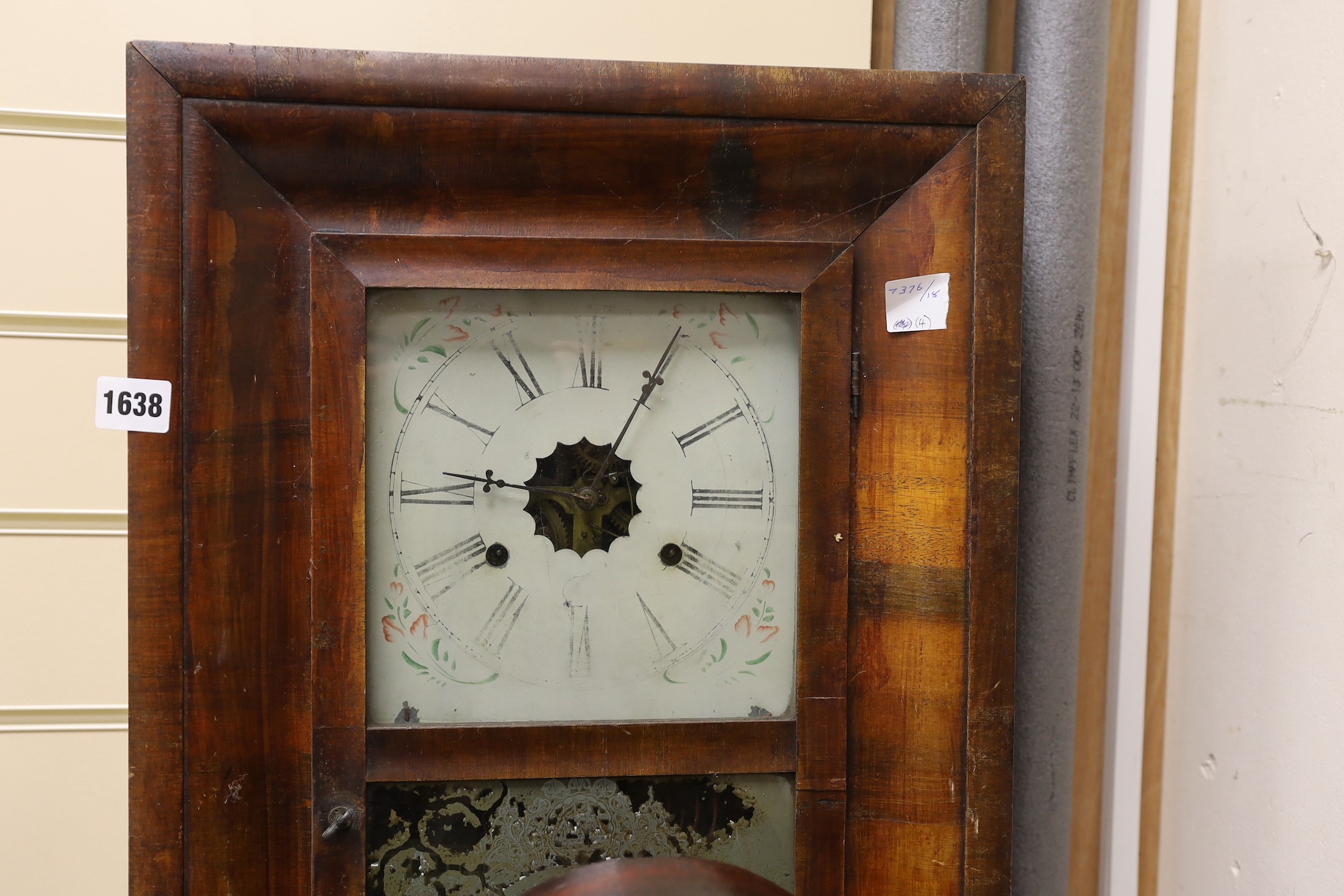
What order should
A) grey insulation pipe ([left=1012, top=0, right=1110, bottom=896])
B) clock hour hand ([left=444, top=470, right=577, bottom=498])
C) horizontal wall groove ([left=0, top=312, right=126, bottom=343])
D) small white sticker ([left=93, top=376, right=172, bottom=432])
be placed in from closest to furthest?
small white sticker ([left=93, top=376, right=172, bottom=432]) → clock hour hand ([left=444, top=470, right=577, bottom=498]) → grey insulation pipe ([left=1012, top=0, right=1110, bottom=896]) → horizontal wall groove ([left=0, top=312, right=126, bottom=343])

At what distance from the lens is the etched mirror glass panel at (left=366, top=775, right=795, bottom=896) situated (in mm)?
831

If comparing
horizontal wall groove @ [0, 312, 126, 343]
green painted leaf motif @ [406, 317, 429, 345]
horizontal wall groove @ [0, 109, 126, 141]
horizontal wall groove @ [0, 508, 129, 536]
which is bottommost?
horizontal wall groove @ [0, 508, 129, 536]

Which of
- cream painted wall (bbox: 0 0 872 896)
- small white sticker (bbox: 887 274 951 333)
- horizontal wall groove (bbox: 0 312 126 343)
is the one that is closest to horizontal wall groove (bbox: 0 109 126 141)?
cream painted wall (bbox: 0 0 872 896)

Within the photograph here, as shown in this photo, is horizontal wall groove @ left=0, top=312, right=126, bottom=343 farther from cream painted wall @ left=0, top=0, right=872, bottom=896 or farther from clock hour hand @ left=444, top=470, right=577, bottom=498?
clock hour hand @ left=444, top=470, right=577, bottom=498

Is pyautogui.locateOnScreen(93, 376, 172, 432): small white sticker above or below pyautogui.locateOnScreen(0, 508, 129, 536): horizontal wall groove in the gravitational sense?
above

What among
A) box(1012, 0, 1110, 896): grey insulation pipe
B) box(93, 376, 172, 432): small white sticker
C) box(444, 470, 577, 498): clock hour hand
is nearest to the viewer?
box(93, 376, 172, 432): small white sticker

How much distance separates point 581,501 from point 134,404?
420 mm

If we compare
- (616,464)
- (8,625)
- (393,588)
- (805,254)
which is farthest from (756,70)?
(8,625)

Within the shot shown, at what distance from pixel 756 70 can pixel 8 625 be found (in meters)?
1.23

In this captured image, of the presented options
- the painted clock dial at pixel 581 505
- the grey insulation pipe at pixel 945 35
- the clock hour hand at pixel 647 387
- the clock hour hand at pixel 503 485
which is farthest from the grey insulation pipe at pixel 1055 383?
the clock hour hand at pixel 503 485

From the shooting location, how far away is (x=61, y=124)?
1.13 metres

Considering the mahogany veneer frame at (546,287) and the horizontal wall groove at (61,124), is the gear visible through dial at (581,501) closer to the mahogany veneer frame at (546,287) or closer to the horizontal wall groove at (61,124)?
the mahogany veneer frame at (546,287)

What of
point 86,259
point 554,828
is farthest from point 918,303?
point 86,259

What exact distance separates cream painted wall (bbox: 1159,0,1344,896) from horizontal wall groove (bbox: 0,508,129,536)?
1421 mm
